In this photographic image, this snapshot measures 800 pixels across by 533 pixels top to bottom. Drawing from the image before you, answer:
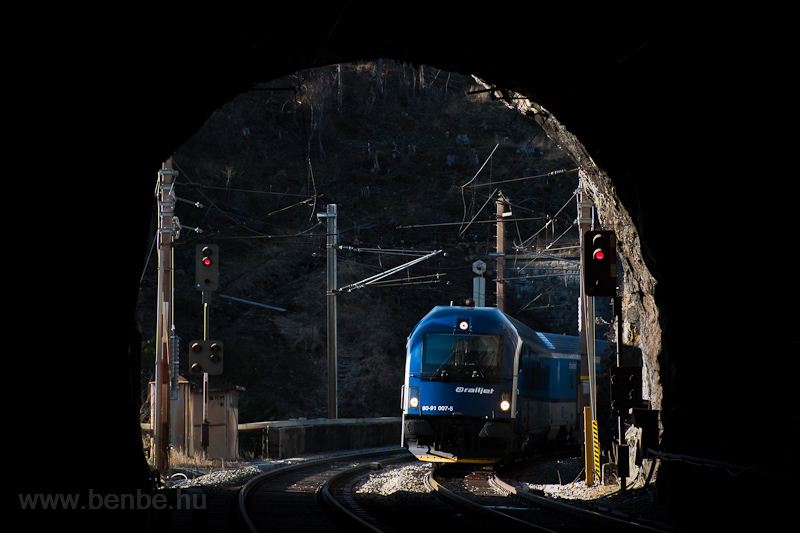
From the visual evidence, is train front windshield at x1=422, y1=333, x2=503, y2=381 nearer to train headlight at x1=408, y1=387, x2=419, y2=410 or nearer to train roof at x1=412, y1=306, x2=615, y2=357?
train headlight at x1=408, y1=387, x2=419, y2=410

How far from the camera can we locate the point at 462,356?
726 inches

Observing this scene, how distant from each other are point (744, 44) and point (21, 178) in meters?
8.89

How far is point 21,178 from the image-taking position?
Answer: 859cm

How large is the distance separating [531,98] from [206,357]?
386 inches

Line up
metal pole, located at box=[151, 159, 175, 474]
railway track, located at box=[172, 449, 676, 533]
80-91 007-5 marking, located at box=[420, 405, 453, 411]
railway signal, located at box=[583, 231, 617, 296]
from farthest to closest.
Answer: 80-91 007-5 marking, located at box=[420, 405, 453, 411] → metal pole, located at box=[151, 159, 175, 474] → railway signal, located at box=[583, 231, 617, 296] → railway track, located at box=[172, 449, 676, 533]

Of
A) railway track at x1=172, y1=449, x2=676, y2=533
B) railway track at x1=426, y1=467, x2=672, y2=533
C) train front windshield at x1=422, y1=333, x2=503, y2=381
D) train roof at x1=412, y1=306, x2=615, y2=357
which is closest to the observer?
railway track at x1=426, y1=467, x2=672, y2=533

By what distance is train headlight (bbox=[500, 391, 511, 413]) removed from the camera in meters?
17.9

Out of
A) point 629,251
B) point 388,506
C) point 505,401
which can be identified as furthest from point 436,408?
point 629,251

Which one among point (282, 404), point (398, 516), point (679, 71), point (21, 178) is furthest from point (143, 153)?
point (282, 404)

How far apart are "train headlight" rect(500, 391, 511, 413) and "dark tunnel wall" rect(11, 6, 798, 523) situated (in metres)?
5.22

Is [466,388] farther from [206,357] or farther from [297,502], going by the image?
[206,357]

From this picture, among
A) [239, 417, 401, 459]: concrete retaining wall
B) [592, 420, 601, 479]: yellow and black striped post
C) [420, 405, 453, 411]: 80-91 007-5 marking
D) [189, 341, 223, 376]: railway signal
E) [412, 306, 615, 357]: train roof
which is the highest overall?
[412, 306, 615, 357]: train roof

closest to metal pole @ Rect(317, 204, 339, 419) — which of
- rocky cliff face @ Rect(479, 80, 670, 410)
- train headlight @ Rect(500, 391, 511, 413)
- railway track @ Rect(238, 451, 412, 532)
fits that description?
railway track @ Rect(238, 451, 412, 532)

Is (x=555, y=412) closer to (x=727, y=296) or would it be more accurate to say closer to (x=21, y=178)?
(x=727, y=296)
